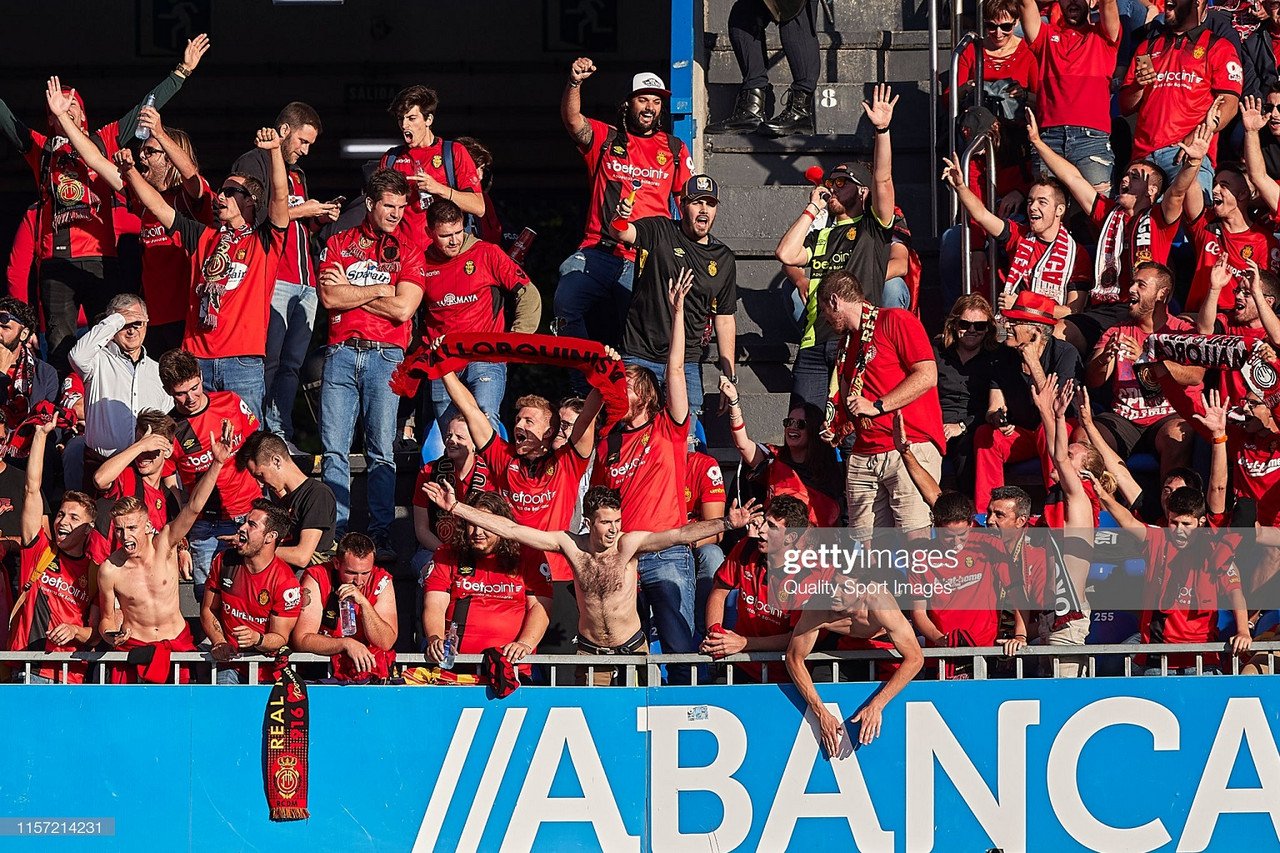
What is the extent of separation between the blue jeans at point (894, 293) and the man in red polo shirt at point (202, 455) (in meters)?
3.56

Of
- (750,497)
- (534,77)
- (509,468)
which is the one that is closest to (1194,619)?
(750,497)

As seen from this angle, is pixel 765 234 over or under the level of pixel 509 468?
over

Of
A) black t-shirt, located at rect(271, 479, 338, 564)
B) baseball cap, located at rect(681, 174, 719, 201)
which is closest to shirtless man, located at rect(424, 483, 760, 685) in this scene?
black t-shirt, located at rect(271, 479, 338, 564)

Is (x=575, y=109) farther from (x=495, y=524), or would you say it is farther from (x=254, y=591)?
(x=254, y=591)

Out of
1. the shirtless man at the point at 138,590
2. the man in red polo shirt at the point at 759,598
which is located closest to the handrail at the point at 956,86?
the man in red polo shirt at the point at 759,598

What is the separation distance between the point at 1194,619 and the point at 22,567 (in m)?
5.69

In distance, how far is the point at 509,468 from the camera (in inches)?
361

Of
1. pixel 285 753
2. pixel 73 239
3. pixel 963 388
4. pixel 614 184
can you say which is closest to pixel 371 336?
pixel 614 184

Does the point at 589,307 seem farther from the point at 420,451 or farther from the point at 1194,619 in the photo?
the point at 1194,619

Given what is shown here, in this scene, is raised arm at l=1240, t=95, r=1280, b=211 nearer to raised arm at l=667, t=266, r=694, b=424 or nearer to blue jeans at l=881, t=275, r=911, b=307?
blue jeans at l=881, t=275, r=911, b=307

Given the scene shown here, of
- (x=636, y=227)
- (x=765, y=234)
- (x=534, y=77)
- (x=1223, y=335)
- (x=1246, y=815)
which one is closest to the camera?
(x=1246, y=815)

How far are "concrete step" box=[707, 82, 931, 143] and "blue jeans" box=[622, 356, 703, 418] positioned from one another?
2124mm

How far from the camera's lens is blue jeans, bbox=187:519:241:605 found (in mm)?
9391
